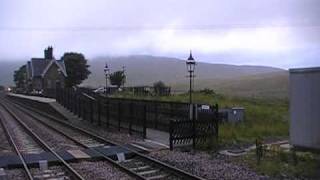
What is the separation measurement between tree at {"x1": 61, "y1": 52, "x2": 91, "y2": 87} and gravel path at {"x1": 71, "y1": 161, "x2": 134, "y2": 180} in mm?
97361

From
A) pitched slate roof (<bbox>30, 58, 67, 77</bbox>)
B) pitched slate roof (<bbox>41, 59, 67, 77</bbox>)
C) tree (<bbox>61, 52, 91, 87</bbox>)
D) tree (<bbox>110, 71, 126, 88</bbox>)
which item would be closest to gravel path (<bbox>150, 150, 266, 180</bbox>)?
tree (<bbox>110, 71, 126, 88</bbox>)

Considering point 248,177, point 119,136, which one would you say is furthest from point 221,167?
point 119,136

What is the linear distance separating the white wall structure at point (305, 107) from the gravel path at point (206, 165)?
205 centimetres

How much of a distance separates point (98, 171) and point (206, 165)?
278cm

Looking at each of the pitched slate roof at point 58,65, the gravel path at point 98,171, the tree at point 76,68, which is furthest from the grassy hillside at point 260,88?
the gravel path at point 98,171

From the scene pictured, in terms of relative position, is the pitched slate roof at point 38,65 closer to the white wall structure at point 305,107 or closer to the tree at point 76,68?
the tree at point 76,68

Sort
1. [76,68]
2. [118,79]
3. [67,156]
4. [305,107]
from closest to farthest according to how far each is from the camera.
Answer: [305,107]
[67,156]
[118,79]
[76,68]

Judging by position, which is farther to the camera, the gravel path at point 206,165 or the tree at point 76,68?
the tree at point 76,68

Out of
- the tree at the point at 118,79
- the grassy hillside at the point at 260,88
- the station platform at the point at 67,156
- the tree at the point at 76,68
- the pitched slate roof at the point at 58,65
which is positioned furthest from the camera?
the tree at the point at 76,68

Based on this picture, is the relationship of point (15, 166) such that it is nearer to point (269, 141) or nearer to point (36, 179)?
point (36, 179)

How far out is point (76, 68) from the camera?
377 ft

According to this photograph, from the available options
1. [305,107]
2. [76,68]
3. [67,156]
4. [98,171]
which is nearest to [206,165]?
[98,171]

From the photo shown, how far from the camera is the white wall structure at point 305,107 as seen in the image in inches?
573

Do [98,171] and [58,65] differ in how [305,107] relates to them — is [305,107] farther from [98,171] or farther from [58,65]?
[58,65]
